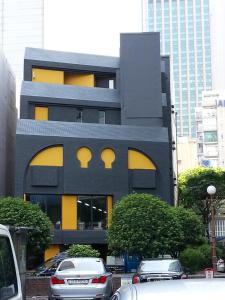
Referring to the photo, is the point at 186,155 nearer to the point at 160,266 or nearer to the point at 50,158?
the point at 50,158

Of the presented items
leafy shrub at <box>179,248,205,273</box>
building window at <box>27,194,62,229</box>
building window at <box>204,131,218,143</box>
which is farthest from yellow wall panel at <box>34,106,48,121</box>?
building window at <box>204,131,218,143</box>

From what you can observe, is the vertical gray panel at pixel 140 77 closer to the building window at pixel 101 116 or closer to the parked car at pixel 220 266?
the building window at pixel 101 116

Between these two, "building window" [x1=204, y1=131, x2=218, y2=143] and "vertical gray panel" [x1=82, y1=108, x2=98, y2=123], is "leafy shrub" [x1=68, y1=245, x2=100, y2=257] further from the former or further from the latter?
"building window" [x1=204, y1=131, x2=218, y2=143]

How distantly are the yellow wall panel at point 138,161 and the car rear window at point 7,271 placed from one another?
36527 millimetres

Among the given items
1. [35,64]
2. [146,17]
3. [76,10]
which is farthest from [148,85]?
[146,17]

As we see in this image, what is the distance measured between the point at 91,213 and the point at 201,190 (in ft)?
70.5

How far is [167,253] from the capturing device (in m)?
31.8

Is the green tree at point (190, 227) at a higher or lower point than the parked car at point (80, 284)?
higher

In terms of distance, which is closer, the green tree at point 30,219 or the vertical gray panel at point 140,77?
the green tree at point 30,219

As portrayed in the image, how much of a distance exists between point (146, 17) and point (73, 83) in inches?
5461

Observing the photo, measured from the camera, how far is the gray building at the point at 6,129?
1665 inches

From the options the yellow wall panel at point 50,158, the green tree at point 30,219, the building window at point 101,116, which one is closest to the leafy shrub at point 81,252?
the green tree at point 30,219

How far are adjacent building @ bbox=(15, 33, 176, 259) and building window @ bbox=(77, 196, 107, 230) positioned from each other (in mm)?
69

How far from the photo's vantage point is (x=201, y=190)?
5906 centimetres
